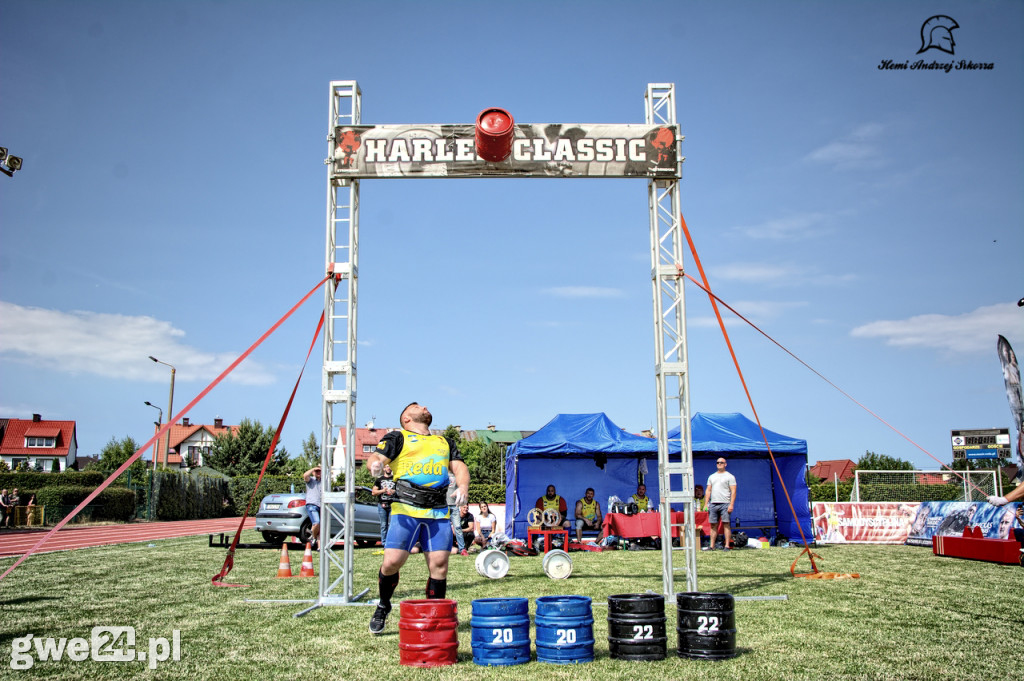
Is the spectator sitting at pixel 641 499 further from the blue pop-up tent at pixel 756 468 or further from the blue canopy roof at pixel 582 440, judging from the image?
the blue pop-up tent at pixel 756 468

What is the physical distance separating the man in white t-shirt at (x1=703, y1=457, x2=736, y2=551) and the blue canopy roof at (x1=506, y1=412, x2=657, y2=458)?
2.56 meters

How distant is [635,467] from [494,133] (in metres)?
12.1

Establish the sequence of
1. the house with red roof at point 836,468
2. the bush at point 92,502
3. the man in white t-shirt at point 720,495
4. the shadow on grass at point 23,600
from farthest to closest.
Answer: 1. the house with red roof at point 836,468
2. the bush at point 92,502
3. the man in white t-shirt at point 720,495
4. the shadow on grass at point 23,600

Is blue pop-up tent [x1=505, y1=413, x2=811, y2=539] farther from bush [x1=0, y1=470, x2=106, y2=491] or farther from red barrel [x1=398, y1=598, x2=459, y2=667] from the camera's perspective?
bush [x1=0, y1=470, x2=106, y2=491]

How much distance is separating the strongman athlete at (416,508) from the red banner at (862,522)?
15.1 m

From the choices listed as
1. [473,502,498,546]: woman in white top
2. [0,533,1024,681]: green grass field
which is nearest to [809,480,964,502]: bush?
[473,502,498,546]: woman in white top

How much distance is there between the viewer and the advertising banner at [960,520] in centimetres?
1405

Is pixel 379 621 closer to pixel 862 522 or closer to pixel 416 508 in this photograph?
pixel 416 508

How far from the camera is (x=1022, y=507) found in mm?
13133

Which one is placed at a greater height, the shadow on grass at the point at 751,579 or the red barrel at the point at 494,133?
the red barrel at the point at 494,133

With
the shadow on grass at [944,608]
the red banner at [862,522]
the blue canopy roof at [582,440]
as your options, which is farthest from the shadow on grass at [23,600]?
the red banner at [862,522]

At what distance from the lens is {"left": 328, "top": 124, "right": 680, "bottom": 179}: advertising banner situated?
9.23 meters

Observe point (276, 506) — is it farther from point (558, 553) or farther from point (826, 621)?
point (826, 621)

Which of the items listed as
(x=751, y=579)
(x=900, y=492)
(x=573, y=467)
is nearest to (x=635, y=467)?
(x=573, y=467)
